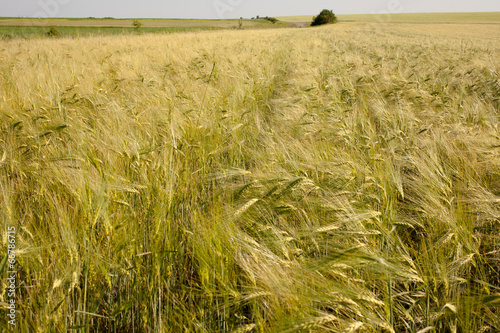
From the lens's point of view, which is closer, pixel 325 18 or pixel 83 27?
pixel 83 27

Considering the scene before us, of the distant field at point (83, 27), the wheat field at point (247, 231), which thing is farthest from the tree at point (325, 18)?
the wheat field at point (247, 231)

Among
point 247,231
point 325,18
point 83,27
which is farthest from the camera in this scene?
point 325,18

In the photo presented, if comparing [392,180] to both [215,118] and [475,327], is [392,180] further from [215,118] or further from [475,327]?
[215,118]

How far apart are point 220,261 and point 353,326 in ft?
1.43

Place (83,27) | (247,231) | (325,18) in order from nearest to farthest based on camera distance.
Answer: (247,231), (83,27), (325,18)

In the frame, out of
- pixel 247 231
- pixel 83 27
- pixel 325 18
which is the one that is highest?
pixel 325 18

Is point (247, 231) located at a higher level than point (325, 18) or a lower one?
lower

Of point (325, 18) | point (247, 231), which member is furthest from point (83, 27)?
point (247, 231)

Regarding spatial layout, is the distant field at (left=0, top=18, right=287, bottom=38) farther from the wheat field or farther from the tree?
the wheat field

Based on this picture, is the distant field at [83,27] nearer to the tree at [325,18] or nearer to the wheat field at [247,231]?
the tree at [325,18]

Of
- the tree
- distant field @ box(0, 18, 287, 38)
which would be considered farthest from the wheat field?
the tree

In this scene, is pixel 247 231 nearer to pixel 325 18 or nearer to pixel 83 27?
pixel 83 27

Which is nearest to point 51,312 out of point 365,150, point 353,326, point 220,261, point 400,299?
point 220,261

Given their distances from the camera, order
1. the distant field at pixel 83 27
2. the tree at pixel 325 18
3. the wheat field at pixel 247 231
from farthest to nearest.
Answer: the tree at pixel 325 18 → the distant field at pixel 83 27 → the wheat field at pixel 247 231
